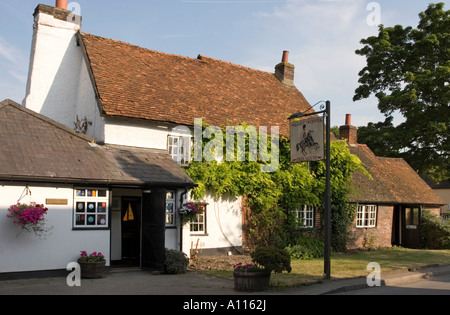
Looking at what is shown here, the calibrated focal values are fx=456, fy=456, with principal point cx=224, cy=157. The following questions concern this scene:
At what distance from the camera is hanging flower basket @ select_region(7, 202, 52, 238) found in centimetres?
1173

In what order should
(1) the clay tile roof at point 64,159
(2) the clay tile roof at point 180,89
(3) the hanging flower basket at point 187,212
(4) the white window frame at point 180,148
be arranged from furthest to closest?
(4) the white window frame at point 180,148 < (2) the clay tile roof at point 180,89 < (3) the hanging flower basket at point 187,212 < (1) the clay tile roof at point 64,159

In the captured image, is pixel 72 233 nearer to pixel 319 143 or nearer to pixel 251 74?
pixel 319 143

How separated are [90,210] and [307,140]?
6.76 m

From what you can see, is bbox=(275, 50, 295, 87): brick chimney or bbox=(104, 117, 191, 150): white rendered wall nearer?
bbox=(104, 117, 191, 150): white rendered wall

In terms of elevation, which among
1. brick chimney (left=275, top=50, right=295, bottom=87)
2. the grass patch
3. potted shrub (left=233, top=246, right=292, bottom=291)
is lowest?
the grass patch

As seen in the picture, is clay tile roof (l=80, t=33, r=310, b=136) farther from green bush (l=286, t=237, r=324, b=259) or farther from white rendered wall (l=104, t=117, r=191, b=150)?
green bush (l=286, t=237, r=324, b=259)

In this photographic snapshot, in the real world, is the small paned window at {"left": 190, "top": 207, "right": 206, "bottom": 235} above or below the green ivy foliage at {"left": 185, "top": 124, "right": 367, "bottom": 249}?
below

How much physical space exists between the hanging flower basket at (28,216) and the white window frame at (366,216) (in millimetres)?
15827

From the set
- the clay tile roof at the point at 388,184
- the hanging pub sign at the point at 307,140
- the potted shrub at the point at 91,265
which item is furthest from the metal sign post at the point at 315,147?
the clay tile roof at the point at 388,184

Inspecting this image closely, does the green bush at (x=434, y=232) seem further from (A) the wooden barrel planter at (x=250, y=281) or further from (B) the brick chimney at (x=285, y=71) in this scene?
(A) the wooden barrel planter at (x=250, y=281)

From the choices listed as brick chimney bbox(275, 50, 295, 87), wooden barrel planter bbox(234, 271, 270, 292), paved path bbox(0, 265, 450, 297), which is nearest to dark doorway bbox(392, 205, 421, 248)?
brick chimney bbox(275, 50, 295, 87)

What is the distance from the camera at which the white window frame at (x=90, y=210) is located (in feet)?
43.5

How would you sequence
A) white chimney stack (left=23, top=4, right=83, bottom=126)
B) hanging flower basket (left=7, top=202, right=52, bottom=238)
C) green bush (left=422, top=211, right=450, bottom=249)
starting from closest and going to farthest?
hanging flower basket (left=7, top=202, right=52, bottom=238)
white chimney stack (left=23, top=4, right=83, bottom=126)
green bush (left=422, top=211, right=450, bottom=249)

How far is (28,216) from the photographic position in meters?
11.7
